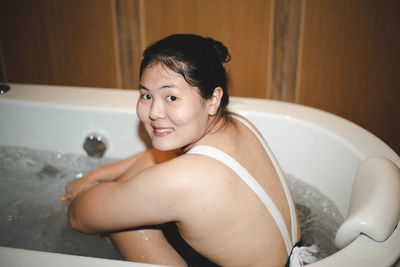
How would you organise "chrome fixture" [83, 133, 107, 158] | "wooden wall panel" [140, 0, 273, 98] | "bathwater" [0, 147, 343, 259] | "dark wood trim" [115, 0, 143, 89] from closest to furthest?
"bathwater" [0, 147, 343, 259]
"chrome fixture" [83, 133, 107, 158]
"wooden wall panel" [140, 0, 273, 98]
"dark wood trim" [115, 0, 143, 89]

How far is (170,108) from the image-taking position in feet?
2.96

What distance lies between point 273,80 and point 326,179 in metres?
1.02

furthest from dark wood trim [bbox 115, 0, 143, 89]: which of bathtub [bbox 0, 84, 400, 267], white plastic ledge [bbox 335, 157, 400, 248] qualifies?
white plastic ledge [bbox 335, 157, 400, 248]

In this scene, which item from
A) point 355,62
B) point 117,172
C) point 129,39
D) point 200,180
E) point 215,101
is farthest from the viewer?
point 129,39

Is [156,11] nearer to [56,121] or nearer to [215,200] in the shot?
[56,121]

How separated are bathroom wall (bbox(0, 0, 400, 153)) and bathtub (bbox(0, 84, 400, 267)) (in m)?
0.71

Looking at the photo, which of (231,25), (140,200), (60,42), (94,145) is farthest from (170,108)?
(60,42)

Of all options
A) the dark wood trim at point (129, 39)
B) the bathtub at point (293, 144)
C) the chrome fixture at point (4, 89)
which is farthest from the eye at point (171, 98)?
the dark wood trim at point (129, 39)

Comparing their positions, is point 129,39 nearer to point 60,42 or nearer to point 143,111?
point 60,42

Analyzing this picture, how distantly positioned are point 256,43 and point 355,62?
56cm

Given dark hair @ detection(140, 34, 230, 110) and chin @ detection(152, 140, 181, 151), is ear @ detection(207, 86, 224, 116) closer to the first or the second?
dark hair @ detection(140, 34, 230, 110)

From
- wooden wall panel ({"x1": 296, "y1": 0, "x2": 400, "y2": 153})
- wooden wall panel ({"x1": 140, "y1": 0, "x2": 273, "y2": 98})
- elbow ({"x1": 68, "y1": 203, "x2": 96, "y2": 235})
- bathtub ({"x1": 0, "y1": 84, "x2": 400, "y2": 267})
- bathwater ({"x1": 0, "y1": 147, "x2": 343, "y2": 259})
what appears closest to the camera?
bathtub ({"x1": 0, "y1": 84, "x2": 400, "y2": 267})

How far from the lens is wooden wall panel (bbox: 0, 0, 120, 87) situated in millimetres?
2295

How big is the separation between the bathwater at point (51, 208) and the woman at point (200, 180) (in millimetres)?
316
